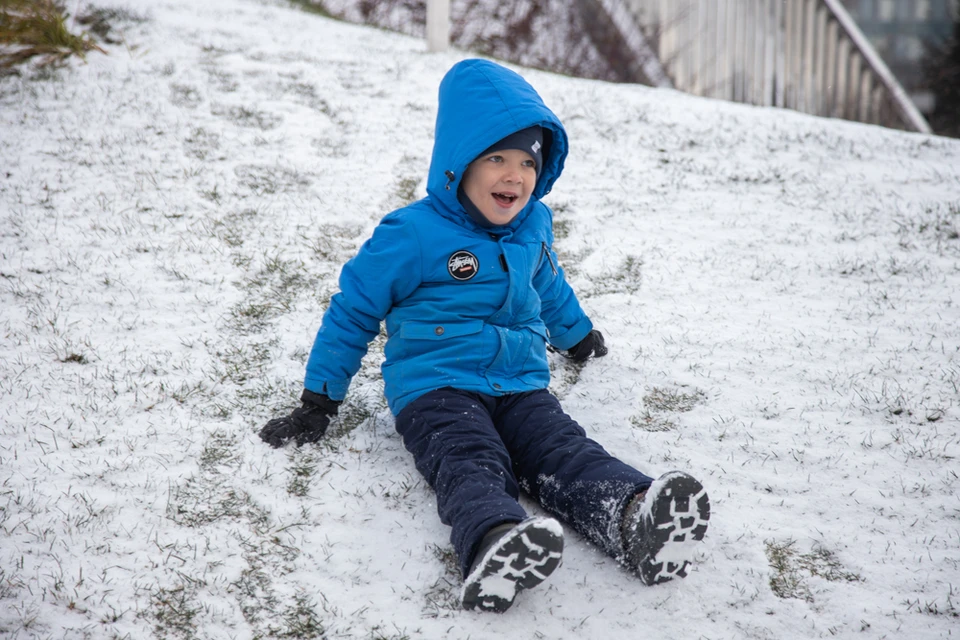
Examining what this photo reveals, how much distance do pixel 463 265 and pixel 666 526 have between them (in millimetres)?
1210

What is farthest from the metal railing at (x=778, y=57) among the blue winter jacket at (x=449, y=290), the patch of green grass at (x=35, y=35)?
the blue winter jacket at (x=449, y=290)

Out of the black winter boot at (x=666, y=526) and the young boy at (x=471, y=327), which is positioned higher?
the young boy at (x=471, y=327)

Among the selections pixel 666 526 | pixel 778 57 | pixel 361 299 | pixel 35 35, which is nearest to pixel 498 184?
pixel 361 299

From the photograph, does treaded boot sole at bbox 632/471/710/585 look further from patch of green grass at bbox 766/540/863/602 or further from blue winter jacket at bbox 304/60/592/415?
blue winter jacket at bbox 304/60/592/415

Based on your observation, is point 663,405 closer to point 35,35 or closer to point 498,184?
point 498,184

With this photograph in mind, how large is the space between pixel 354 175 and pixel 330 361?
2.83 meters

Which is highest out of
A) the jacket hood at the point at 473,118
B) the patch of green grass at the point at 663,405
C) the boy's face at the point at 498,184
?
the jacket hood at the point at 473,118

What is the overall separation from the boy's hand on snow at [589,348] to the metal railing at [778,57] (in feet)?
23.2

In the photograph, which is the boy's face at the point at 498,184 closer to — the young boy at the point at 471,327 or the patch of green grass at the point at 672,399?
the young boy at the point at 471,327

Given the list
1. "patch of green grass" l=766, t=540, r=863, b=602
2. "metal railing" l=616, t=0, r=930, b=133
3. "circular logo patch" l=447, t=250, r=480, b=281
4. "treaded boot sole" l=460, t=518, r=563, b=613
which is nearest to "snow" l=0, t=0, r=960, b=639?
"patch of green grass" l=766, t=540, r=863, b=602

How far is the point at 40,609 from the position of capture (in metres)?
2.18

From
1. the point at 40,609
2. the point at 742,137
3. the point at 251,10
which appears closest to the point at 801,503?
the point at 40,609

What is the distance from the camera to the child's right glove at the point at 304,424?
Result: 2891 millimetres

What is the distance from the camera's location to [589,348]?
3.56m
